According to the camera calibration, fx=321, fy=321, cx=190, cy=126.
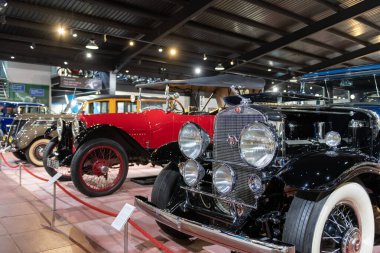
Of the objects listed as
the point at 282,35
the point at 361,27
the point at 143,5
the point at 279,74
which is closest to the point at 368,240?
the point at 143,5

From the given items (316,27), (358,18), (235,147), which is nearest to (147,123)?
(235,147)

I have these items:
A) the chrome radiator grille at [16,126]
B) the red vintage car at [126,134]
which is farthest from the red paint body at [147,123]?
the chrome radiator grille at [16,126]

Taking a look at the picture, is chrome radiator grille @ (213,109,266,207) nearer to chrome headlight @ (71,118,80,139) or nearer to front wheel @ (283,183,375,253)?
front wheel @ (283,183,375,253)

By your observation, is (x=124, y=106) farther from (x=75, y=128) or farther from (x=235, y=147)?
(x=235, y=147)

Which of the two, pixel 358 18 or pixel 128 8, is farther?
pixel 358 18

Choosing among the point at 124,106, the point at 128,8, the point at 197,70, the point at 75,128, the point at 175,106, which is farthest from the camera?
the point at 197,70

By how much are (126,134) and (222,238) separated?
10.9 feet

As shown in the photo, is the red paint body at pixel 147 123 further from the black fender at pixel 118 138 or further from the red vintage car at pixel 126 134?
the black fender at pixel 118 138

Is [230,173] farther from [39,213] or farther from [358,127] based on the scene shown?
[39,213]

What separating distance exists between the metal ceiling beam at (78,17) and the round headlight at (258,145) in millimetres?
8620

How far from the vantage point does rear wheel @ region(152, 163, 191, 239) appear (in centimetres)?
271

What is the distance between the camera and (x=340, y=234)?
78.3 inches

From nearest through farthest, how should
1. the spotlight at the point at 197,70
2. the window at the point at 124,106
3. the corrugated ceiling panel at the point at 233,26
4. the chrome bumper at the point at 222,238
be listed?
the chrome bumper at the point at 222,238 < the window at the point at 124,106 < the corrugated ceiling panel at the point at 233,26 < the spotlight at the point at 197,70

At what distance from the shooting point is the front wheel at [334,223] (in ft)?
5.82
